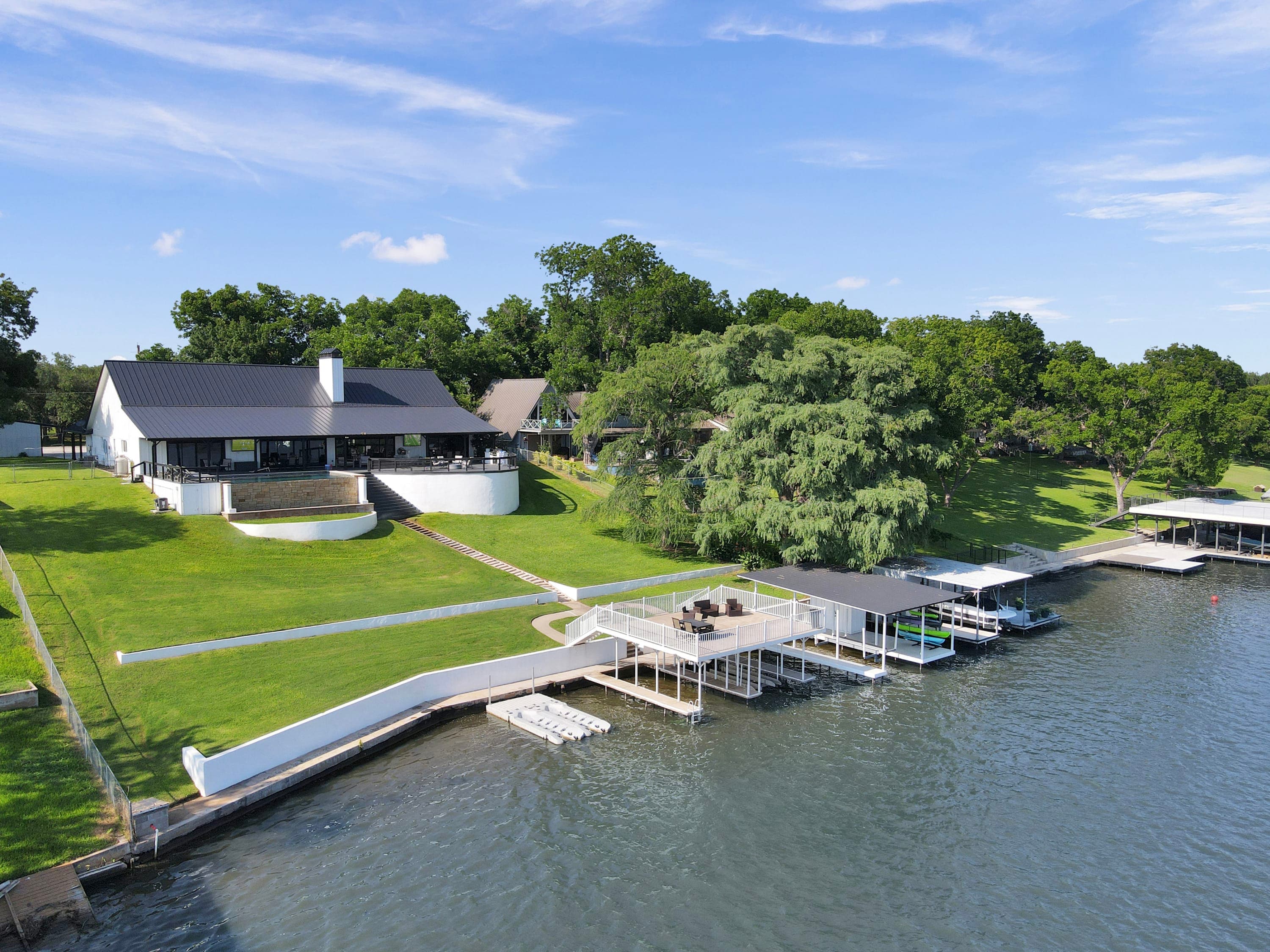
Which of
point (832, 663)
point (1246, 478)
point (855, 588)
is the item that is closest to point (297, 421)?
point (855, 588)

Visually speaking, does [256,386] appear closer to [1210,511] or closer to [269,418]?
[269,418]

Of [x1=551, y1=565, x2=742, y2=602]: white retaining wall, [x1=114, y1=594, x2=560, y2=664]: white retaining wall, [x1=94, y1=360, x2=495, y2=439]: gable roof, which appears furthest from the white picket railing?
[x1=94, y1=360, x2=495, y2=439]: gable roof

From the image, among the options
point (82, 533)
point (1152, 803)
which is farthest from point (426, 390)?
point (1152, 803)

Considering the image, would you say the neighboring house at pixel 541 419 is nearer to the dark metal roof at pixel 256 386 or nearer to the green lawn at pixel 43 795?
the dark metal roof at pixel 256 386

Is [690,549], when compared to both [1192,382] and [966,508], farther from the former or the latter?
[1192,382]

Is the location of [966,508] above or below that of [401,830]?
above
